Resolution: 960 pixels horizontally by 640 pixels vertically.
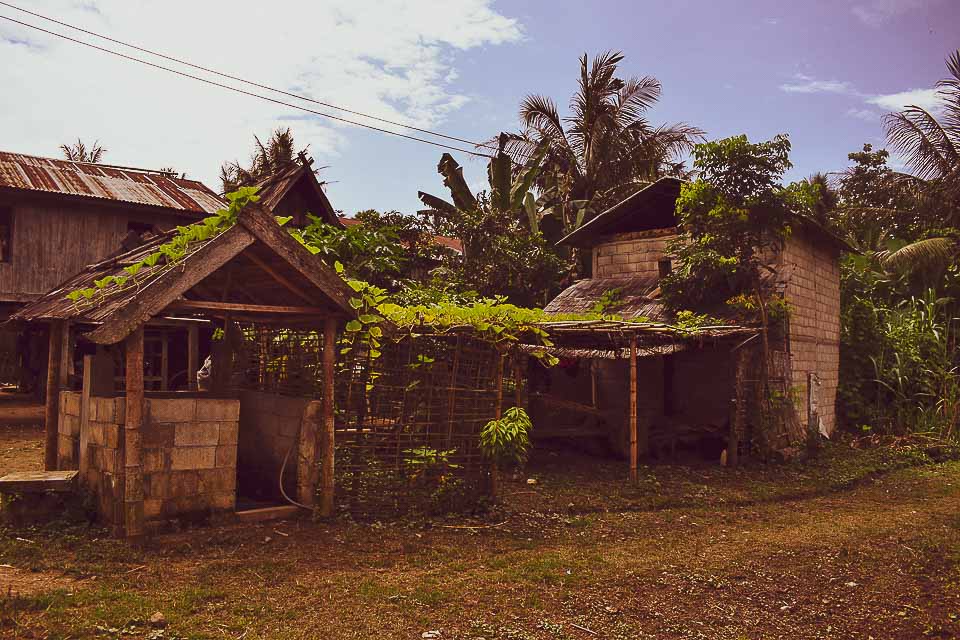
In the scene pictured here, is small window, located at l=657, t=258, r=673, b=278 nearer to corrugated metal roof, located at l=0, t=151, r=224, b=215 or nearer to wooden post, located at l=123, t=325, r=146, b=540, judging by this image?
wooden post, located at l=123, t=325, r=146, b=540

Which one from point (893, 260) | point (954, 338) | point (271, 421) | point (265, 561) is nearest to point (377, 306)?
point (271, 421)

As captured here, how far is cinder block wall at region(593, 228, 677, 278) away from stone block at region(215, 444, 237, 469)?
32.5 ft

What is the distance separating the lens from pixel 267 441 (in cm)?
816

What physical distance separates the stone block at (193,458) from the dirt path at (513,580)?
605 mm

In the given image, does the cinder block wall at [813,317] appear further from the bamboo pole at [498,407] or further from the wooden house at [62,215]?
the wooden house at [62,215]

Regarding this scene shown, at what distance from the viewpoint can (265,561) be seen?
20.2 feet

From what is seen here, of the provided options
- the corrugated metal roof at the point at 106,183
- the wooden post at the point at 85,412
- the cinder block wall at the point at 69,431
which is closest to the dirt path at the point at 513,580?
the wooden post at the point at 85,412

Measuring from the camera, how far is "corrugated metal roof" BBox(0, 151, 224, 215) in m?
17.1

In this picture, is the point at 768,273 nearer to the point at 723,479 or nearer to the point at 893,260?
the point at 723,479

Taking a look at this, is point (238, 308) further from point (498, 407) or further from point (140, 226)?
point (140, 226)

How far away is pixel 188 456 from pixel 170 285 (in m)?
1.63

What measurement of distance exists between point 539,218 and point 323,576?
58.2ft

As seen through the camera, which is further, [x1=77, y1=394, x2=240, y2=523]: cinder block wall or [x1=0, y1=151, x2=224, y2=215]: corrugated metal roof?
[x1=0, y1=151, x2=224, y2=215]: corrugated metal roof

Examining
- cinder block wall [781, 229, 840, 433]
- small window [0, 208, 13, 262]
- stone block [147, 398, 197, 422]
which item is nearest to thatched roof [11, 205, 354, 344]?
stone block [147, 398, 197, 422]
